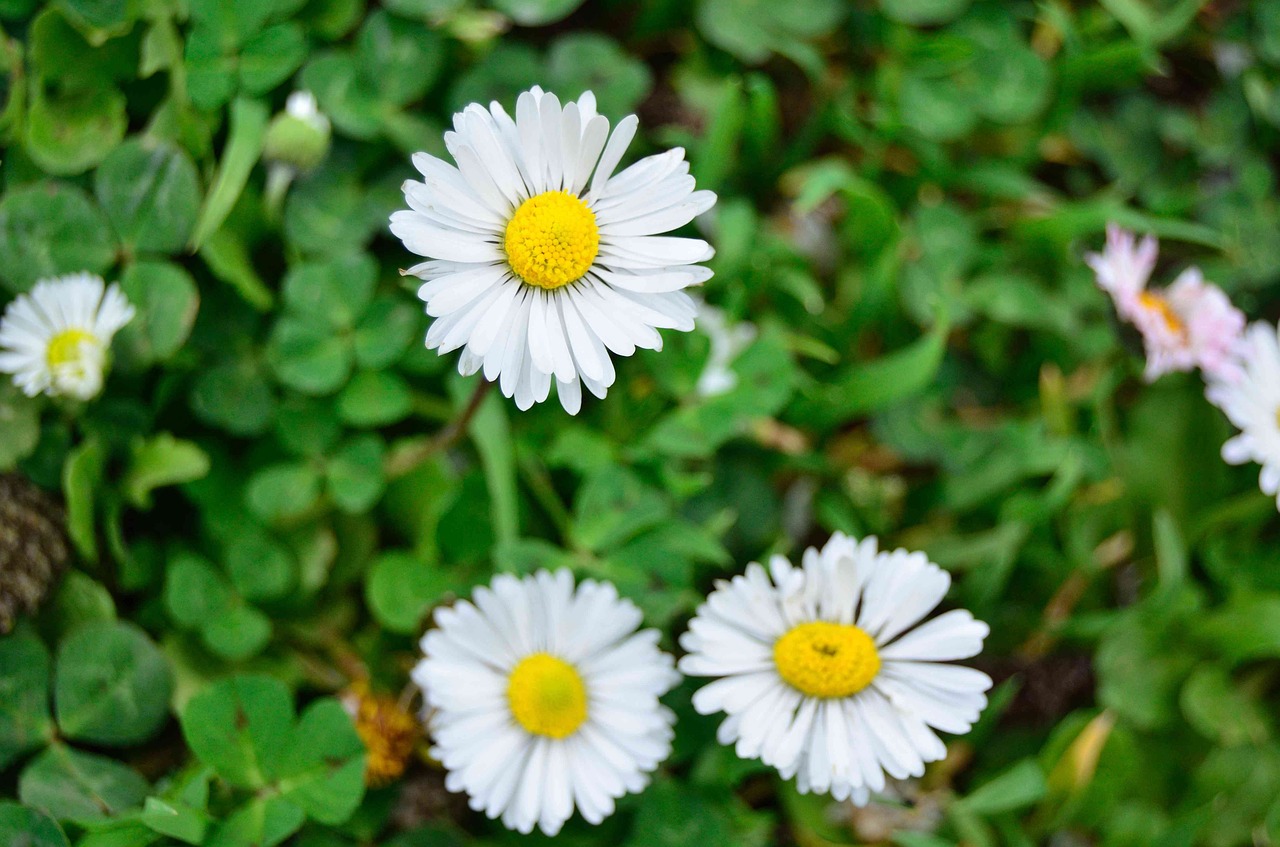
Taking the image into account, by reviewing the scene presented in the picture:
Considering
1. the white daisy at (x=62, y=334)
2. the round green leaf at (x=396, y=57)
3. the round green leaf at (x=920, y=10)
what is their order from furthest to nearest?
the round green leaf at (x=920, y=10)
the round green leaf at (x=396, y=57)
the white daisy at (x=62, y=334)

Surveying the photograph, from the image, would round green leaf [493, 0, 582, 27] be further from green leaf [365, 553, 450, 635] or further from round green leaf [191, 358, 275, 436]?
green leaf [365, 553, 450, 635]

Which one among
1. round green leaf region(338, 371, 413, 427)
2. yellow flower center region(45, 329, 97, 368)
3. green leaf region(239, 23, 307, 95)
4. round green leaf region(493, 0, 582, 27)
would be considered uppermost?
round green leaf region(493, 0, 582, 27)

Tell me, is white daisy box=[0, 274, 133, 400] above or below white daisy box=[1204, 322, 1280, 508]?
below

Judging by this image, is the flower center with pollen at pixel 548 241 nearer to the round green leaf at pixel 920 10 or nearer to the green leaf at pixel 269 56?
the green leaf at pixel 269 56

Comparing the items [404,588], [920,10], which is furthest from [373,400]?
[920,10]

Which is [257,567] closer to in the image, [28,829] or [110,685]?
[110,685]

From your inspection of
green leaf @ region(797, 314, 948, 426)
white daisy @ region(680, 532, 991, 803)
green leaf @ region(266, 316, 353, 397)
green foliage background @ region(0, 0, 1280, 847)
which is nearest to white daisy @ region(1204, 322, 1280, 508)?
green foliage background @ region(0, 0, 1280, 847)

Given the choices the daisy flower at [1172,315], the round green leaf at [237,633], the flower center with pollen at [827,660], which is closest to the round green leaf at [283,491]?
the round green leaf at [237,633]

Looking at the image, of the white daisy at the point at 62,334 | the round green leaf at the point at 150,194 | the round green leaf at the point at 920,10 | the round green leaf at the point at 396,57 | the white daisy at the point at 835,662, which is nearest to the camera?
the white daisy at the point at 835,662
